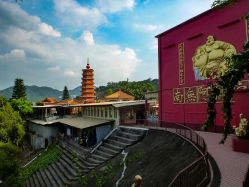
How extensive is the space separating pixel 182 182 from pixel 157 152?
810 centimetres

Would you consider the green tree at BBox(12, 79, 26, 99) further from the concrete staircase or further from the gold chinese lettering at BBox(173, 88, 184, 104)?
the gold chinese lettering at BBox(173, 88, 184, 104)

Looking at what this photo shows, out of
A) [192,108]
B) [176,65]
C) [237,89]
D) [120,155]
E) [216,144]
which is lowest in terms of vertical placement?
[120,155]

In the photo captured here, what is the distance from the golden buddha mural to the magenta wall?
388 millimetres

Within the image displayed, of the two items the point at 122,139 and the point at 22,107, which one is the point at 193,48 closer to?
the point at 122,139

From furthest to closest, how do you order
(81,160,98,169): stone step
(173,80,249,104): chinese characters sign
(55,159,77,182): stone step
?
(81,160,98,169): stone step < (173,80,249,104): chinese characters sign < (55,159,77,182): stone step

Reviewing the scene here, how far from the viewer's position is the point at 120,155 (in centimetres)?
2034

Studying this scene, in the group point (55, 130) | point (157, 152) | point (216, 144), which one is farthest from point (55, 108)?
point (216, 144)

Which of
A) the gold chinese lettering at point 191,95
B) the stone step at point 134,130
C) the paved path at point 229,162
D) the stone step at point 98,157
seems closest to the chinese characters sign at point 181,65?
the gold chinese lettering at point 191,95

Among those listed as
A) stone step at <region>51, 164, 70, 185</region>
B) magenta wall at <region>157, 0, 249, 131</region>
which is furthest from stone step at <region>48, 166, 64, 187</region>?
magenta wall at <region>157, 0, 249, 131</region>

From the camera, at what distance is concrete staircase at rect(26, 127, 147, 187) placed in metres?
21.4

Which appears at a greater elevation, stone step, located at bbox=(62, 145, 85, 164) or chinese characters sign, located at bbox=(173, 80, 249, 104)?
chinese characters sign, located at bbox=(173, 80, 249, 104)

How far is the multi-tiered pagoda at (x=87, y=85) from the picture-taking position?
60.9 m

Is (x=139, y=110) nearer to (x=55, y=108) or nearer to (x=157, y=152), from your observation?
(x=157, y=152)

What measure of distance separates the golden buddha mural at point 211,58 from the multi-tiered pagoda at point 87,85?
41453 millimetres
